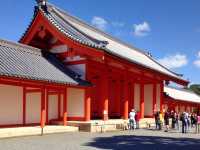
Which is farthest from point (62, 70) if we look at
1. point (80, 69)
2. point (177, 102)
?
point (177, 102)

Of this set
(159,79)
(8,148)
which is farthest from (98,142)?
(159,79)

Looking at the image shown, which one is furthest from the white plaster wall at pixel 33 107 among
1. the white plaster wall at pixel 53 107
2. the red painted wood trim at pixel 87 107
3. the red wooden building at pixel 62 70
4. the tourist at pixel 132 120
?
the tourist at pixel 132 120

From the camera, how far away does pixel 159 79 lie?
34.2 m

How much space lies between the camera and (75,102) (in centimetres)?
2431

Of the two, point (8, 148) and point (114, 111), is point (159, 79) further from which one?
point (8, 148)

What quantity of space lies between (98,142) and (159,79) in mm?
18398

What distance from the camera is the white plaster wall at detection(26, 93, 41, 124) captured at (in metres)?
22.6

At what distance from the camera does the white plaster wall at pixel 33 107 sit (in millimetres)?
22609

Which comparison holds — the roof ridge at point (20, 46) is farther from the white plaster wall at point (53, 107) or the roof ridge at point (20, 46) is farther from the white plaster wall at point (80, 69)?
the white plaster wall at point (53, 107)

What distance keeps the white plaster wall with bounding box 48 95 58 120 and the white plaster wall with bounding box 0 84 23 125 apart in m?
2.57

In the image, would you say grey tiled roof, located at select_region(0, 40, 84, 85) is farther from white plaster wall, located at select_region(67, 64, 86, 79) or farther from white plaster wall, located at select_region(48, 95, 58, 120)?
white plaster wall, located at select_region(48, 95, 58, 120)

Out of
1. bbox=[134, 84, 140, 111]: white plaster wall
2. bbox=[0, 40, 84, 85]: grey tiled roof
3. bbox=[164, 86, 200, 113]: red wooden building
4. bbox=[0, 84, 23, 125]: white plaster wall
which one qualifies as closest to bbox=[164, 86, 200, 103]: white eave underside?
bbox=[164, 86, 200, 113]: red wooden building

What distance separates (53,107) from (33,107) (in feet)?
5.87

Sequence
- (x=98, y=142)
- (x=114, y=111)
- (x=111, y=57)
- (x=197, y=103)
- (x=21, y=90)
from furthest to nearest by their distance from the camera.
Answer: (x=197, y=103) → (x=114, y=111) → (x=111, y=57) → (x=21, y=90) → (x=98, y=142)
